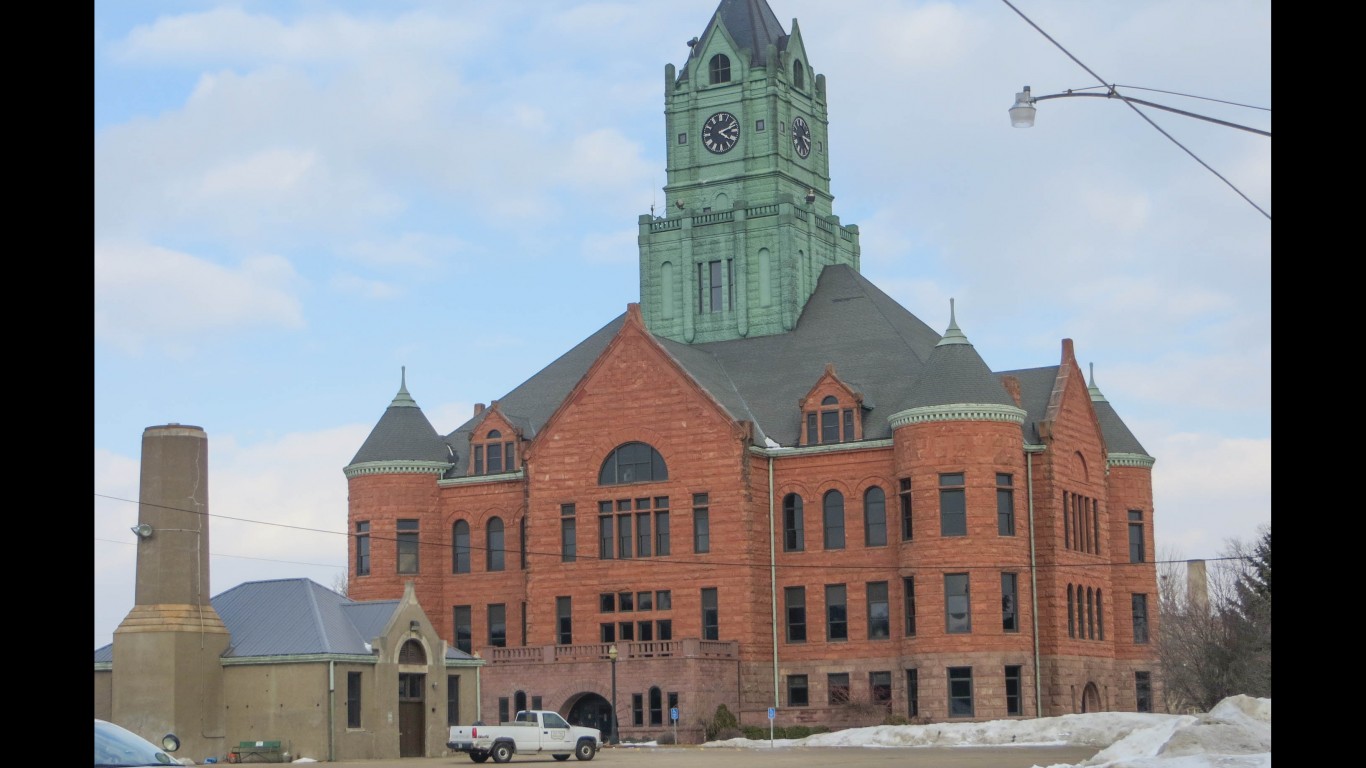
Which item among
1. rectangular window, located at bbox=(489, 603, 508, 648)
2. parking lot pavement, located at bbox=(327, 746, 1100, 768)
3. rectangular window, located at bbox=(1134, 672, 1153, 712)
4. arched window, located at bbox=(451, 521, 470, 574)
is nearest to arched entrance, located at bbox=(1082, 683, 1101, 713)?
Result: rectangular window, located at bbox=(1134, 672, 1153, 712)

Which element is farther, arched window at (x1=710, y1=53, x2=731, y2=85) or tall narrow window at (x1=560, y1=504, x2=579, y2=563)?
arched window at (x1=710, y1=53, x2=731, y2=85)

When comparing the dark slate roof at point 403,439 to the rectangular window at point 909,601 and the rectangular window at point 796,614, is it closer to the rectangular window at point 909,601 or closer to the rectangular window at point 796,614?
the rectangular window at point 796,614

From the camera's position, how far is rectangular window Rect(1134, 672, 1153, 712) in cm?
7556

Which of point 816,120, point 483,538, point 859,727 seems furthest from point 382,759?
point 816,120

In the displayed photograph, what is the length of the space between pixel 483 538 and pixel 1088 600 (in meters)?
26.1

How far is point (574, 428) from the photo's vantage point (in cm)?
7481

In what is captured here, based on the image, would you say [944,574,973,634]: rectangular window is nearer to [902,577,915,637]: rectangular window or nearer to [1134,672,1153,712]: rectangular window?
[902,577,915,637]: rectangular window

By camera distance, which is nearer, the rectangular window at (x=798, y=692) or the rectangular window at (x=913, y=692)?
the rectangular window at (x=913, y=692)

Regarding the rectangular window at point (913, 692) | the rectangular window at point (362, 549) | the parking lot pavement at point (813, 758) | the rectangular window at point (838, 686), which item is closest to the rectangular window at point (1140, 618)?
the rectangular window at point (913, 692)

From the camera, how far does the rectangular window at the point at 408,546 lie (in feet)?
256

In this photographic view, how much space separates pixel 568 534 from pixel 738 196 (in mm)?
18604

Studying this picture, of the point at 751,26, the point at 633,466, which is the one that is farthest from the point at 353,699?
the point at 751,26

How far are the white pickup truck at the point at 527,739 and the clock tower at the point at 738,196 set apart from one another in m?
31.1

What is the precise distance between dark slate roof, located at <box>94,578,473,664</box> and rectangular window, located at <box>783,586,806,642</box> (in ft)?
68.3
